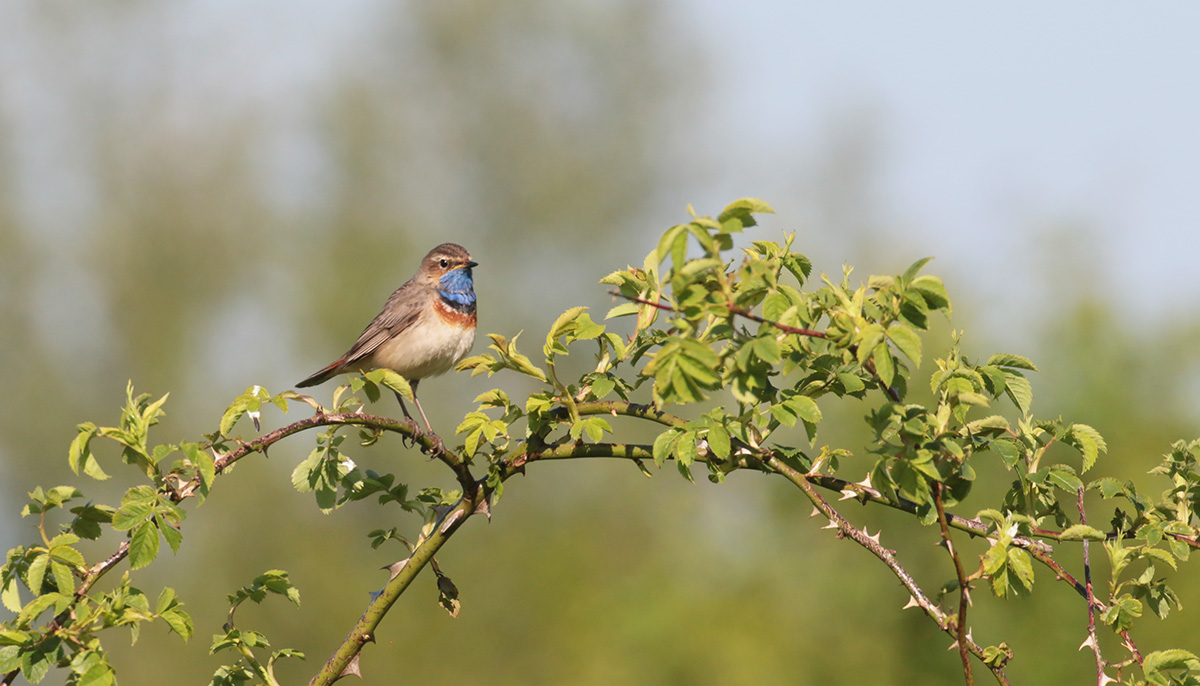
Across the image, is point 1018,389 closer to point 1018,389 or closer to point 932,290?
point 1018,389

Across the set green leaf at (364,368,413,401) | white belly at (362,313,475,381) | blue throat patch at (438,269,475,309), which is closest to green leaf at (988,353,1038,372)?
green leaf at (364,368,413,401)

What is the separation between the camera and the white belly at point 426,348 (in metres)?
7.16

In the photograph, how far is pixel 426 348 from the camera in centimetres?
715

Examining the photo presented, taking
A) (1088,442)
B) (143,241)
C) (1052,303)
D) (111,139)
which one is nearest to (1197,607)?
(1052,303)

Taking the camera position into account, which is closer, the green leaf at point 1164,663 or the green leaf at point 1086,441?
the green leaf at point 1164,663

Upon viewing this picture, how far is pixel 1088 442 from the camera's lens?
2.63m

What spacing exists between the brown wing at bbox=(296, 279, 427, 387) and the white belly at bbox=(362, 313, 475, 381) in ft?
0.36

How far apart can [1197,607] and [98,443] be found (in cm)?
2199

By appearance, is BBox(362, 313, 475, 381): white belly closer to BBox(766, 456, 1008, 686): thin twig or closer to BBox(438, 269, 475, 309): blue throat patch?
BBox(438, 269, 475, 309): blue throat patch

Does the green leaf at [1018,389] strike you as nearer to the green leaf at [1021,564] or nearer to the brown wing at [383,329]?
the green leaf at [1021,564]

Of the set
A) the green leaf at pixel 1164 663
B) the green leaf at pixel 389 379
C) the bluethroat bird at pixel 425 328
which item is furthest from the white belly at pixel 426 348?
the green leaf at pixel 1164 663

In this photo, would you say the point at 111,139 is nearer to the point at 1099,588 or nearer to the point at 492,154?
the point at 492,154

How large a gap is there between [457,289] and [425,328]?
0.46 m

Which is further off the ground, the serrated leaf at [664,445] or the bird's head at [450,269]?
the bird's head at [450,269]
